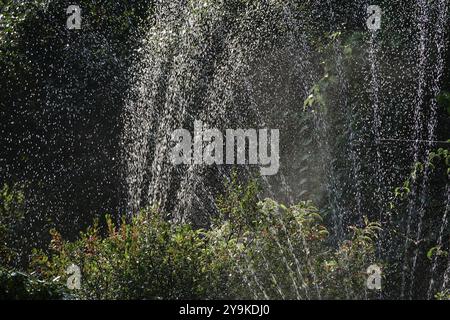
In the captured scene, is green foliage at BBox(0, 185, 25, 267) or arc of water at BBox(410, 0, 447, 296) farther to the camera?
green foliage at BBox(0, 185, 25, 267)

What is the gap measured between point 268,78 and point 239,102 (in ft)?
1.50

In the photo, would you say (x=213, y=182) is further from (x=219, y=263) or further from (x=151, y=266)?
(x=151, y=266)

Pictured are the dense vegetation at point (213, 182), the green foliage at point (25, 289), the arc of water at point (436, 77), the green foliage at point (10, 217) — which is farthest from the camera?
the green foliage at point (10, 217)

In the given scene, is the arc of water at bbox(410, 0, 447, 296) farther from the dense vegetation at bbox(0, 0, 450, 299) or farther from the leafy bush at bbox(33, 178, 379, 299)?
the leafy bush at bbox(33, 178, 379, 299)

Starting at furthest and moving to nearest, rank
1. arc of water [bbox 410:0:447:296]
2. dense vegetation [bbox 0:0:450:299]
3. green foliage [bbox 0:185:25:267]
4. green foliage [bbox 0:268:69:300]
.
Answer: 1. green foliage [bbox 0:185:25:267]
2. arc of water [bbox 410:0:447:296]
3. dense vegetation [bbox 0:0:450:299]
4. green foliage [bbox 0:268:69:300]

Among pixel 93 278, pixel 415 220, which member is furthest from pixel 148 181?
pixel 93 278

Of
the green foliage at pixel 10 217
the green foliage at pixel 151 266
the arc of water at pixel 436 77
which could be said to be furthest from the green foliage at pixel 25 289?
the arc of water at pixel 436 77

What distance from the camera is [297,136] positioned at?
8.42 meters

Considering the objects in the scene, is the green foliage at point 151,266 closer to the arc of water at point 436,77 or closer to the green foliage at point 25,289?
the green foliage at point 25,289

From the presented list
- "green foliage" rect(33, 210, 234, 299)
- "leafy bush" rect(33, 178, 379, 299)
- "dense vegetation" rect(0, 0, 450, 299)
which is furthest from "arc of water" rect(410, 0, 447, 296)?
"green foliage" rect(33, 210, 234, 299)

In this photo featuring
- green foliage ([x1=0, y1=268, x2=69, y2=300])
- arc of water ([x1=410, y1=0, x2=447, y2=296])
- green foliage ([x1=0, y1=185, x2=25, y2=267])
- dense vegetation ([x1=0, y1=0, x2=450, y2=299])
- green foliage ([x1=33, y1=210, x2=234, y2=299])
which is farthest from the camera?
green foliage ([x1=0, y1=185, x2=25, y2=267])

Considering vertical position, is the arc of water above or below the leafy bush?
above

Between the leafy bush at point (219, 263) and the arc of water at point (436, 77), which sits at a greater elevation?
the arc of water at point (436, 77)

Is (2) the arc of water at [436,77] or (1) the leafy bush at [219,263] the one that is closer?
(1) the leafy bush at [219,263]
